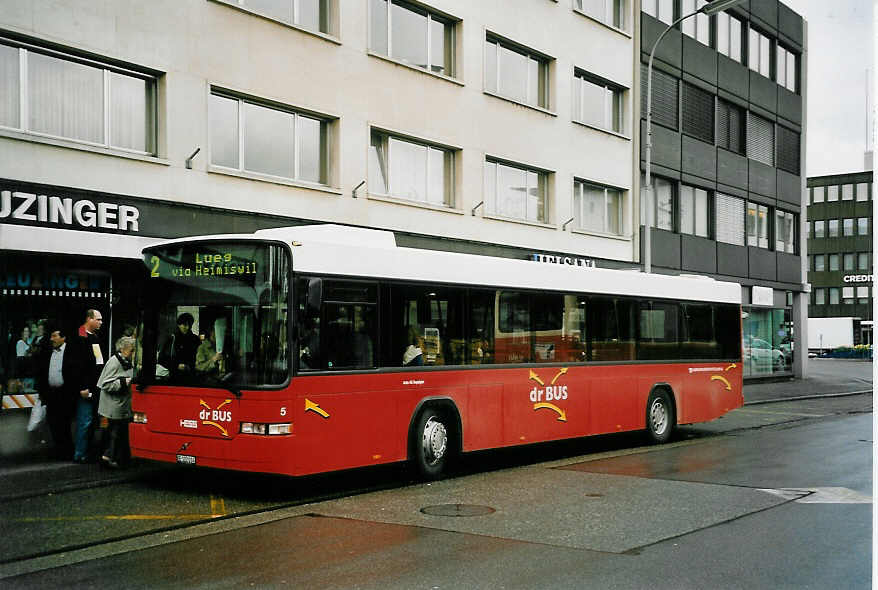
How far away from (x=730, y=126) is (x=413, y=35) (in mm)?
17411

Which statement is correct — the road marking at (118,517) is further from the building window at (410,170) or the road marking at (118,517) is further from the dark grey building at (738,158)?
the dark grey building at (738,158)

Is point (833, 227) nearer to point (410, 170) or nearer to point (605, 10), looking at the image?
point (605, 10)

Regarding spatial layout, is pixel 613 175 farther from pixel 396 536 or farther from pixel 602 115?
pixel 396 536

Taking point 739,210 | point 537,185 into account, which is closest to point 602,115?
point 537,185

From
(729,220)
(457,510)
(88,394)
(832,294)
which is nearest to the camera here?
(457,510)

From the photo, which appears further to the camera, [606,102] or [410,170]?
[606,102]

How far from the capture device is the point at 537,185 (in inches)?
992

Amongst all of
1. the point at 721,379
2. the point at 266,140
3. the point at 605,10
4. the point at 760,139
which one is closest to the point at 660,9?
the point at 605,10

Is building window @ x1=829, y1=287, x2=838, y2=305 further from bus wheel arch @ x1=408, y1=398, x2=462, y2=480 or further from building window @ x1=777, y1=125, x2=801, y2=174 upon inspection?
bus wheel arch @ x1=408, y1=398, x2=462, y2=480

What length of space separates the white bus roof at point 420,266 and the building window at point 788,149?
Answer: 2362cm

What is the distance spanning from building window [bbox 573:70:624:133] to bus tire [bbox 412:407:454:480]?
16.2 meters

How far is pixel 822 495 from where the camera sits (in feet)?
34.5

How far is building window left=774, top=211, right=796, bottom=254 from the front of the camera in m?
37.9

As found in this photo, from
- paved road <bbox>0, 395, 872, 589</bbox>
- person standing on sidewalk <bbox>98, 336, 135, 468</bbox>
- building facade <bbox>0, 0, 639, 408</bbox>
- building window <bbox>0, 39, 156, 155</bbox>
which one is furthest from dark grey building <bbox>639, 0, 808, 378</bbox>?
person standing on sidewalk <bbox>98, 336, 135, 468</bbox>
